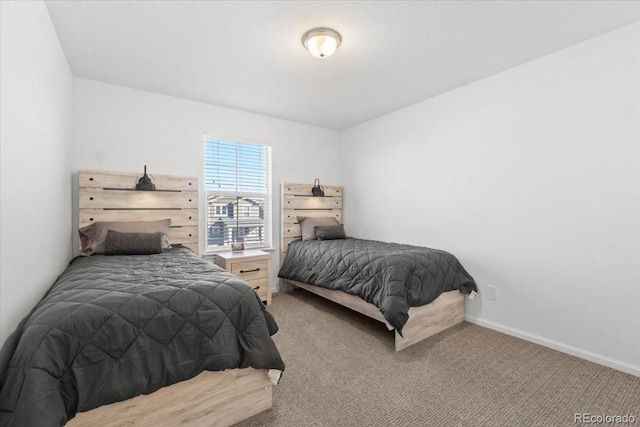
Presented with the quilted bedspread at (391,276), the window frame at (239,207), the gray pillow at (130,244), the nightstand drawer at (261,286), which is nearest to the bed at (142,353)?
the gray pillow at (130,244)

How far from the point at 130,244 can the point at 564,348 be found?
379cm

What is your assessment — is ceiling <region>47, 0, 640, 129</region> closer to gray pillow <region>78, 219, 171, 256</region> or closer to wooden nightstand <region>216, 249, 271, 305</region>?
gray pillow <region>78, 219, 171, 256</region>

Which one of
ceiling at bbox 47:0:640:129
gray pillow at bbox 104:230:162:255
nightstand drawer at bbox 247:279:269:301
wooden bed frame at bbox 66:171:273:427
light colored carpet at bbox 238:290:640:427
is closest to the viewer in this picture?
wooden bed frame at bbox 66:171:273:427

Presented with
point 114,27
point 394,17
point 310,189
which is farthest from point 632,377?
point 114,27

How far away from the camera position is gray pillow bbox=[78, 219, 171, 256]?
2.68m

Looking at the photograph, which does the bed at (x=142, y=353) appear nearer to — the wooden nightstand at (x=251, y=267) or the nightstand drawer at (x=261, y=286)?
the wooden nightstand at (x=251, y=267)

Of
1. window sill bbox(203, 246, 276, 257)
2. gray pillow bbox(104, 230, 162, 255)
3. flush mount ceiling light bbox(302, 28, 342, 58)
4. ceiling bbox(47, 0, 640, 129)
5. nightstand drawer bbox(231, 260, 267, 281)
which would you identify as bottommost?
nightstand drawer bbox(231, 260, 267, 281)

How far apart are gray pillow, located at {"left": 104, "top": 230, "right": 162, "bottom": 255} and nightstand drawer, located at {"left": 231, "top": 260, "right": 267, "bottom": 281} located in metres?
0.83

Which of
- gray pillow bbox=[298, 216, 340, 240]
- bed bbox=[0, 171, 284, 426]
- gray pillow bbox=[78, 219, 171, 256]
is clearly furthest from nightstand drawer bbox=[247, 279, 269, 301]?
bed bbox=[0, 171, 284, 426]

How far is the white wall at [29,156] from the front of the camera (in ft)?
4.34

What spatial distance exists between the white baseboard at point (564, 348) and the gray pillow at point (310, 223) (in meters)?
2.11

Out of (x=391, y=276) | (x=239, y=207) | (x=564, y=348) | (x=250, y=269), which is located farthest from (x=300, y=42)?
(x=564, y=348)

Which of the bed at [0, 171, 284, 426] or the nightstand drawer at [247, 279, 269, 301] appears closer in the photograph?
the bed at [0, 171, 284, 426]

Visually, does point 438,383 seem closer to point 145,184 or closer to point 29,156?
point 29,156
